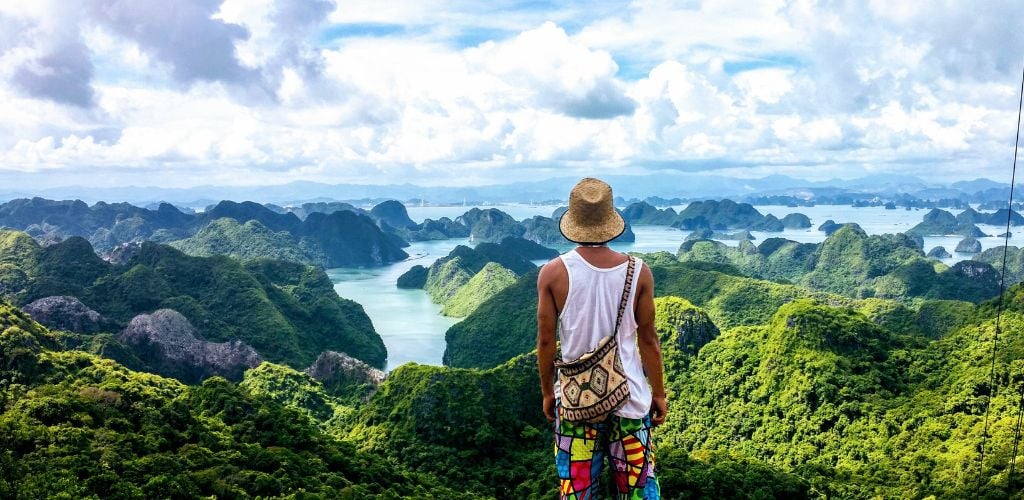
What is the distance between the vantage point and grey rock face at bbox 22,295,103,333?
111 ft

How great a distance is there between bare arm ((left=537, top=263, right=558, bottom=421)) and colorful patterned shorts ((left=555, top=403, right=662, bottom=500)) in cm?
→ 20

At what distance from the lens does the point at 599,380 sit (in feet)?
10.5

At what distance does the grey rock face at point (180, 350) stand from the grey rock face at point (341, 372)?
3732mm

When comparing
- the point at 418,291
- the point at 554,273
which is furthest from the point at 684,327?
the point at 418,291

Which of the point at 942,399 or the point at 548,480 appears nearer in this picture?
the point at 548,480

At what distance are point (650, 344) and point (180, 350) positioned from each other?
118 feet

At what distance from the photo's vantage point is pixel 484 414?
22703 mm

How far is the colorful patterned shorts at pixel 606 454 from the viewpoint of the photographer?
333 centimetres

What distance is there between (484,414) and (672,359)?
36.6 ft

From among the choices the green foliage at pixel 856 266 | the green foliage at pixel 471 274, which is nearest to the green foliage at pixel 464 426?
the green foliage at pixel 471 274

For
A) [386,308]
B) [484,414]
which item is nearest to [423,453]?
[484,414]

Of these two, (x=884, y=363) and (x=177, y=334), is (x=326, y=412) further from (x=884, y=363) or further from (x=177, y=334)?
(x=884, y=363)

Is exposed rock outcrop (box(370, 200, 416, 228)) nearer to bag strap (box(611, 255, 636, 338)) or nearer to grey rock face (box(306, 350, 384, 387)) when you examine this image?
grey rock face (box(306, 350, 384, 387))

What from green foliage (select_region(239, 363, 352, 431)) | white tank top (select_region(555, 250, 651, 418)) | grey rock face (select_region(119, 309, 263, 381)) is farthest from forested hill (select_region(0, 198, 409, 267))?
white tank top (select_region(555, 250, 651, 418))
